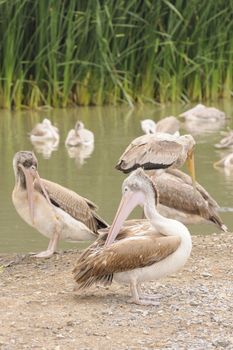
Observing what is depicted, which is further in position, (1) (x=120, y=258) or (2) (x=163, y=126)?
(2) (x=163, y=126)

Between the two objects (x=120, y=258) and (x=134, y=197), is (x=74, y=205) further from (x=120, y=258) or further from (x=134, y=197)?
(x=120, y=258)

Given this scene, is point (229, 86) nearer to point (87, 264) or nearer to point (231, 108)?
point (231, 108)

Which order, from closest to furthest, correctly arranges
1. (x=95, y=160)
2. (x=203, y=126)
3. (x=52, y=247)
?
(x=52, y=247), (x=95, y=160), (x=203, y=126)

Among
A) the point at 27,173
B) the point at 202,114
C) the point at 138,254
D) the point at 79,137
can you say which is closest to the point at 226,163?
the point at 79,137

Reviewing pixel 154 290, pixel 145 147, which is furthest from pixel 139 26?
pixel 154 290

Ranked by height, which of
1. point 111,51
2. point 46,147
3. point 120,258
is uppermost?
point 111,51

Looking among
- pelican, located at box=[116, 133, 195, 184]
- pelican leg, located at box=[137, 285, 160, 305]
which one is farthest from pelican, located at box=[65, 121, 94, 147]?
pelican leg, located at box=[137, 285, 160, 305]

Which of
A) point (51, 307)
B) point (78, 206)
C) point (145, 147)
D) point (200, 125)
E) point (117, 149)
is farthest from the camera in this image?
point (200, 125)

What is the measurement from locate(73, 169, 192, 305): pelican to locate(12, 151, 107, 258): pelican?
1479 mm

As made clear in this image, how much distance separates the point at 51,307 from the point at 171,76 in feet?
46.1

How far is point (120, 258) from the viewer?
6.83 meters

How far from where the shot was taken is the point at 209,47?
20531mm

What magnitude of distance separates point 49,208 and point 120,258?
180 cm

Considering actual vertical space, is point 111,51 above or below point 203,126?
above
